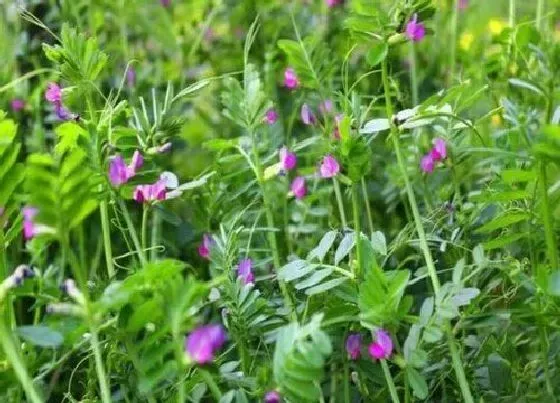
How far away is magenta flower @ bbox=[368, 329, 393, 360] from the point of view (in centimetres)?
73

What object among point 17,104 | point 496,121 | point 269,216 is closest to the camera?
point 269,216

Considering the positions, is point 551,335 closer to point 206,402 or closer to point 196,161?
point 206,402

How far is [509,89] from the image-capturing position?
119cm

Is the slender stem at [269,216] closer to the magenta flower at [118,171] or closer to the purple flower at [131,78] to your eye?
the magenta flower at [118,171]

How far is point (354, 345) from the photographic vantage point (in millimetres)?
799

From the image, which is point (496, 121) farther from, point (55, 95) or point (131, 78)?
point (55, 95)

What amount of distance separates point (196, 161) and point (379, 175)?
0.32 m

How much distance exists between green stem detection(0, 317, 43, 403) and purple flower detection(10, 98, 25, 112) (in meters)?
0.67

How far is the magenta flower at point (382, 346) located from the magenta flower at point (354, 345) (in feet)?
0.14

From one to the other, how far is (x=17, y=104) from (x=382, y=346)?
743mm

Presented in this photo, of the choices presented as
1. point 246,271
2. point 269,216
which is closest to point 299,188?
point 269,216

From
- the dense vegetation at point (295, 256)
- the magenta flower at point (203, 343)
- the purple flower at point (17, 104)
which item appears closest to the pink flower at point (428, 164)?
the dense vegetation at point (295, 256)

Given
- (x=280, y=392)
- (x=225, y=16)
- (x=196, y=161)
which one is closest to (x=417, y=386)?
(x=280, y=392)

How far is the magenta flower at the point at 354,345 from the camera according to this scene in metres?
0.80
